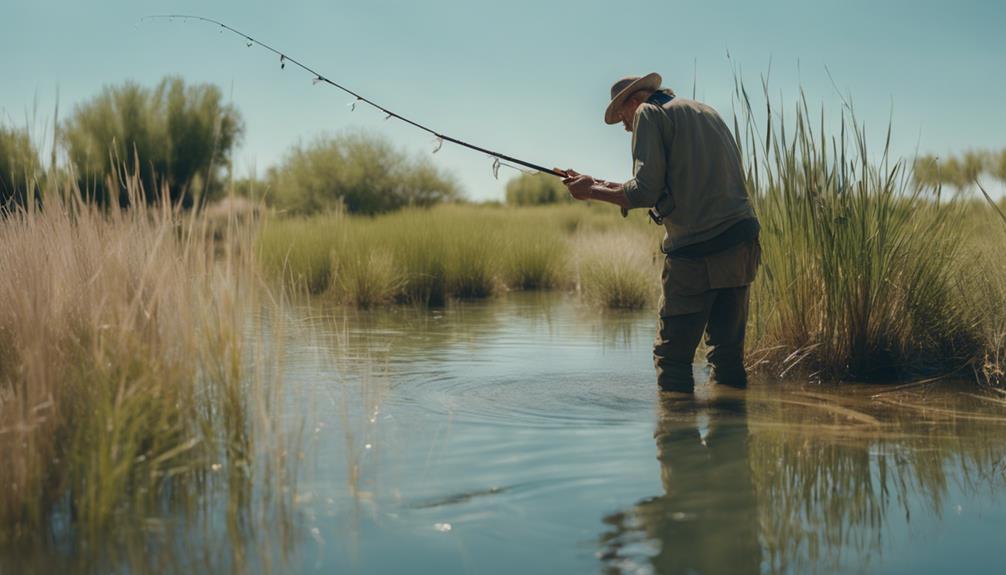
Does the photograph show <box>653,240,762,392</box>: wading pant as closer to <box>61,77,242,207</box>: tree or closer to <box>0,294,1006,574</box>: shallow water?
<box>0,294,1006,574</box>: shallow water

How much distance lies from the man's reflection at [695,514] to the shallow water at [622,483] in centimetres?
1

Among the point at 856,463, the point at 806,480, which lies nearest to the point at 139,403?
the point at 806,480

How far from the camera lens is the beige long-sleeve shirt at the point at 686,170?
5.52 meters

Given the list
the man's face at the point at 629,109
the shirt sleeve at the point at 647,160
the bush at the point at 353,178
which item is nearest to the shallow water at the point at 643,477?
the shirt sleeve at the point at 647,160

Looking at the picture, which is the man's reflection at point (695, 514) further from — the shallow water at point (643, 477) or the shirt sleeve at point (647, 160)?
the shirt sleeve at point (647, 160)

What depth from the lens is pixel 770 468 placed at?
171 inches

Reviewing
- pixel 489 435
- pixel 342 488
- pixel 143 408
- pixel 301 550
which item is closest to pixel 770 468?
pixel 489 435

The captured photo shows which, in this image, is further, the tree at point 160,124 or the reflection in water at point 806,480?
the tree at point 160,124

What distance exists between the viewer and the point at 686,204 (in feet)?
18.4

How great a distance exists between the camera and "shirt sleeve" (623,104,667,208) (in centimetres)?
550

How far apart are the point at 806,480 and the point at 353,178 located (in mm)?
27161

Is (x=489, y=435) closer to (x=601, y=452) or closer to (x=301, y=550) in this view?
(x=601, y=452)

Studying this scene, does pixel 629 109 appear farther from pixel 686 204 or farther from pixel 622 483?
pixel 622 483

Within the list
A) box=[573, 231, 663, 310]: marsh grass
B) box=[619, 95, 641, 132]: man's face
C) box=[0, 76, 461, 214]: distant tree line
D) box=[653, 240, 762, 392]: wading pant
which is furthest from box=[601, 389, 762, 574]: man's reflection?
box=[0, 76, 461, 214]: distant tree line
